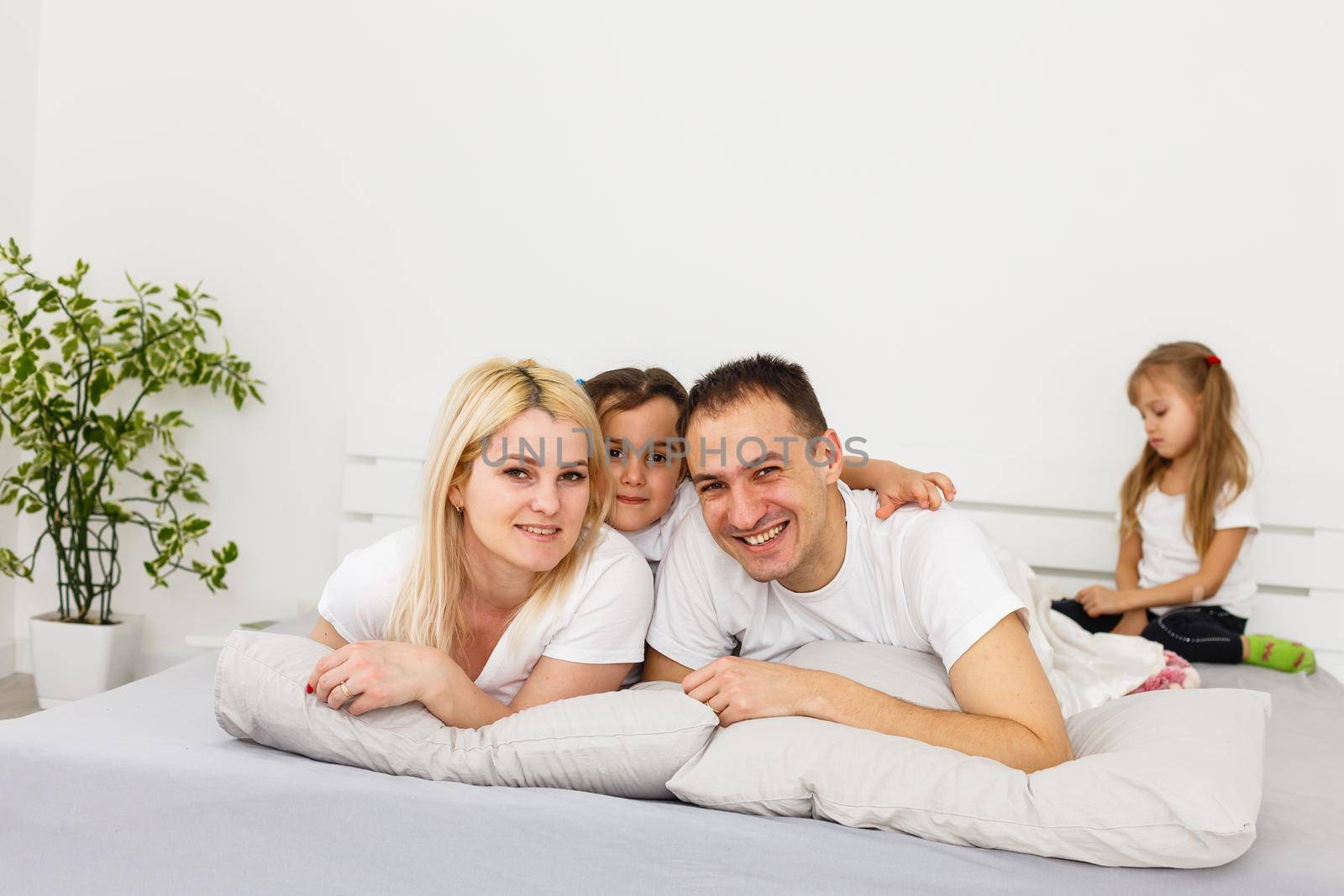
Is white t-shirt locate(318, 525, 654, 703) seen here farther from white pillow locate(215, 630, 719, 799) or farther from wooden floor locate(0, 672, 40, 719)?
wooden floor locate(0, 672, 40, 719)

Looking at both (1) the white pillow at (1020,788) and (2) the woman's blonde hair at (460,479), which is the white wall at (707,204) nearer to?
(2) the woman's blonde hair at (460,479)

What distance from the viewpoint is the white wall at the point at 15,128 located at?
2.96 metres

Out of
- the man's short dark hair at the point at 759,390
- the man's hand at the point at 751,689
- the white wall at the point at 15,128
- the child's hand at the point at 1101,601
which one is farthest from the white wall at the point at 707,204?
the man's hand at the point at 751,689

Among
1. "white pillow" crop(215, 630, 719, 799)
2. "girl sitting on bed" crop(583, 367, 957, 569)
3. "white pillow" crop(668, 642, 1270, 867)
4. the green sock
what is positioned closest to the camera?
"white pillow" crop(668, 642, 1270, 867)

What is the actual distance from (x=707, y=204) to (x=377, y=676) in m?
1.92

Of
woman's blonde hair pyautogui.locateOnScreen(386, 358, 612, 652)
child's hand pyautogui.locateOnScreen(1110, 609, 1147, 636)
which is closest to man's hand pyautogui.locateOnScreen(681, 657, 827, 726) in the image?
woman's blonde hair pyautogui.locateOnScreen(386, 358, 612, 652)

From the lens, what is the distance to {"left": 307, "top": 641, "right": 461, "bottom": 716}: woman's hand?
4.17 ft

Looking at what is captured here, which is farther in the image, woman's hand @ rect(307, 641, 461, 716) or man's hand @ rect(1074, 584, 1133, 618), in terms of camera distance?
man's hand @ rect(1074, 584, 1133, 618)

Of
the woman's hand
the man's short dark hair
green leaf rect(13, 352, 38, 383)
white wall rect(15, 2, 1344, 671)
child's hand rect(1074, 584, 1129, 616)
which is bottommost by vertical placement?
child's hand rect(1074, 584, 1129, 616)

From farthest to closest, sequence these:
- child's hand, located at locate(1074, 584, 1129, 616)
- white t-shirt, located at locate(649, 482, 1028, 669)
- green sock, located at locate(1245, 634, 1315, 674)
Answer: child's hand, located at locate(1074, 584, 1129, 616)
green sock, located at locate(1245, 634, 1315, 674)
white t-shirt, located at locate(649, 482, 1028, 669)

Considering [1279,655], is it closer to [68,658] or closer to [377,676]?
[377,676]

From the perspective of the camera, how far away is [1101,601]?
2.53 m

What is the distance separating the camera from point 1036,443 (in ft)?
9.23

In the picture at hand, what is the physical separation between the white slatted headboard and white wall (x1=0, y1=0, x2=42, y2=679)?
44.3 inches
